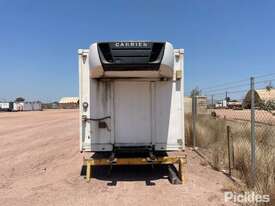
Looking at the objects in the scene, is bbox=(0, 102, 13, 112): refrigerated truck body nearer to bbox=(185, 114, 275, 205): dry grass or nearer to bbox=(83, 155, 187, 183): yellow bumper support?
bbox=(185, 114, 275, 205): dry grass

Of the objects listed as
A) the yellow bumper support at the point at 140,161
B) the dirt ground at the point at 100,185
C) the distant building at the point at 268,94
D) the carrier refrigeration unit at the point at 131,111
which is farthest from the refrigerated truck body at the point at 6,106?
the yellow bumper support at the point at 140,161

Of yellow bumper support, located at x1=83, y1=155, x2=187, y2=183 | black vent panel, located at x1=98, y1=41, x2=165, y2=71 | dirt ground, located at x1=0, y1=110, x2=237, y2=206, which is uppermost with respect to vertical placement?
black vent panel, located at x1=98, y1=41, x2=165, y2=71

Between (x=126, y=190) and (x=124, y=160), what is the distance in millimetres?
1064

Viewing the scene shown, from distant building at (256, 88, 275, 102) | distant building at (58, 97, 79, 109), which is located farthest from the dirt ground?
distant building at (58, 97, 79, 109)

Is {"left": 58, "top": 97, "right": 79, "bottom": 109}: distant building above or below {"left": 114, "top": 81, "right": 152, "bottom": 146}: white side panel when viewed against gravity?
above

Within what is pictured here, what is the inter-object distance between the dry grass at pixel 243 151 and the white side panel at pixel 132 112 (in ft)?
7.33

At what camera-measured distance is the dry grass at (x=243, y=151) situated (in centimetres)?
665

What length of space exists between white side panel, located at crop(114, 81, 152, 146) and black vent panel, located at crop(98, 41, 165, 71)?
1038 mm

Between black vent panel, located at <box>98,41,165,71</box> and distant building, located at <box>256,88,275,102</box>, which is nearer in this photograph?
black vent panel, located at <box>98,41,165,71</box>

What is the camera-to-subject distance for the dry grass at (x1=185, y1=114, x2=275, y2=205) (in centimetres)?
665

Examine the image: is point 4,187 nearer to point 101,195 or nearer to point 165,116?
point 101,195

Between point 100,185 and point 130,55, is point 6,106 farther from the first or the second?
point 130,55

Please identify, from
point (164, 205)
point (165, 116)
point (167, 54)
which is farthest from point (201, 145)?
point (164, 205)

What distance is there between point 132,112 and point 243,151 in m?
2.88
